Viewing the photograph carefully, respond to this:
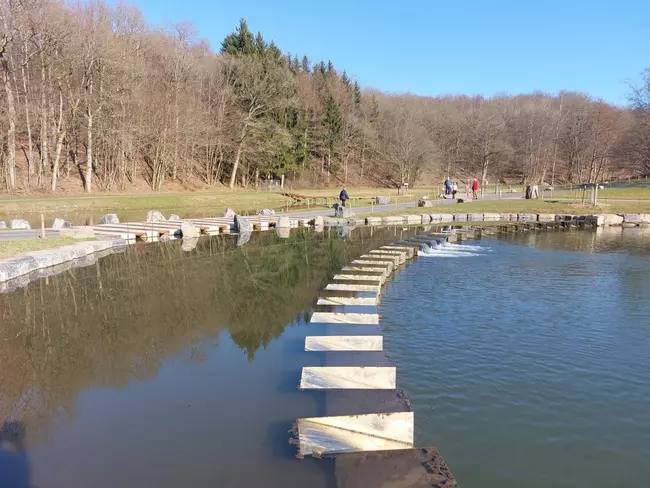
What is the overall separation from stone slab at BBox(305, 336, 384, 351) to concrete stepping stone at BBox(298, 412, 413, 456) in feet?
7.51

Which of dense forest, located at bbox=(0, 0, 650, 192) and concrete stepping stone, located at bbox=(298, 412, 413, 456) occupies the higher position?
dense forest, located at bbox=(0, 0, 650, 192)

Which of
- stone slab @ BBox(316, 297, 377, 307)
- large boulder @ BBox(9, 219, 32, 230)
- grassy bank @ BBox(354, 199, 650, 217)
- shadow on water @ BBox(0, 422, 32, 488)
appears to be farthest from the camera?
grassy bank @ BBox(354, 199, 650, 217)

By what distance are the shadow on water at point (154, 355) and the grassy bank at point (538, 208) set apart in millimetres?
15702

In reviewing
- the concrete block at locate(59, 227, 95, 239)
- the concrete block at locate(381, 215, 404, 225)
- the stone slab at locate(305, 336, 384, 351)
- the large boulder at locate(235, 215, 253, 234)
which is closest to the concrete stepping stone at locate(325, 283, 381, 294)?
the stone slab at locate(305, 336, 384, 351)

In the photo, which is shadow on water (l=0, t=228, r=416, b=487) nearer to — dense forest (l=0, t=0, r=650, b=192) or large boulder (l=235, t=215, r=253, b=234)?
large boulder (l=235, t=215, r=253, b=234)

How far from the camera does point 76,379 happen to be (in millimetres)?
6145

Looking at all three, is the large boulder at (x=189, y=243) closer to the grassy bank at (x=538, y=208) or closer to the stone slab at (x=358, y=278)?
the stone slab at (x=358, y=278)

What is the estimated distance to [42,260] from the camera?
12.3m

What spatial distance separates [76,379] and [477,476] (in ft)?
16.6

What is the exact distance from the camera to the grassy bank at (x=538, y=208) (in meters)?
27.0

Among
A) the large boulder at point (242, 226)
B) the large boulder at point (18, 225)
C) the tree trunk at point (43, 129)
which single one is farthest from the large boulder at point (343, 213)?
the tree trunk at point (43, 129)

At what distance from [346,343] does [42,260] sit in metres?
9.42

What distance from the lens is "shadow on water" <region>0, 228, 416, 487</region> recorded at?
483cm

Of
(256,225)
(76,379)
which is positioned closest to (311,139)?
(256,225)
